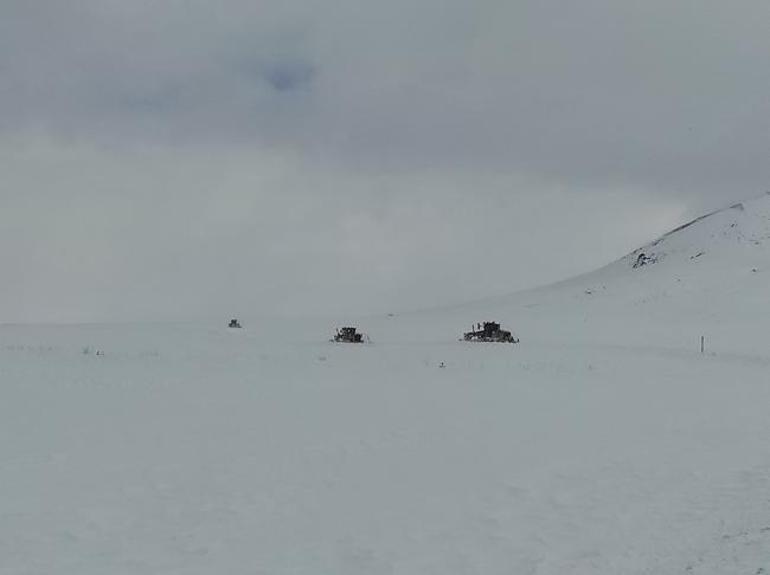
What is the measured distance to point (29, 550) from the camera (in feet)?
25.9

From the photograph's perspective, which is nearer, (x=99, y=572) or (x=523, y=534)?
(x=99, y=572)

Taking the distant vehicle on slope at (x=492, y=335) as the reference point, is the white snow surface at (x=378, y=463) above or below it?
below

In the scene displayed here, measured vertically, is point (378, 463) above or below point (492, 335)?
below

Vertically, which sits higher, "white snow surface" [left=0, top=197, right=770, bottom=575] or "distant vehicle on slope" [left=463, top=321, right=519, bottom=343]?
"distant vehicle on slope" [left=463, top=321, right=519, bottom=343]

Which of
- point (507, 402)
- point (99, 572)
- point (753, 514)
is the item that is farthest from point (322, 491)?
point (507, 402)

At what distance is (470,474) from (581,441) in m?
3.11

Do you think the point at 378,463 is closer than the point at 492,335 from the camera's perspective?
Yes

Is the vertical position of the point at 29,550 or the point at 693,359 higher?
the point at 693,359

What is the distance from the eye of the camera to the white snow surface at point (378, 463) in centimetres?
802

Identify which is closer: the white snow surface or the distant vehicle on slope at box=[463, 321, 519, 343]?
the white snow surface

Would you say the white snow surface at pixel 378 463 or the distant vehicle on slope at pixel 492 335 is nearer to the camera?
the white snow surface at pixel 378 463

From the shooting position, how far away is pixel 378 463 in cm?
1198

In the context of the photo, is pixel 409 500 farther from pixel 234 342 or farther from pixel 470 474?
pixel 234 342

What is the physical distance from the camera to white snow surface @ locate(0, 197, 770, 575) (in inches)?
316
